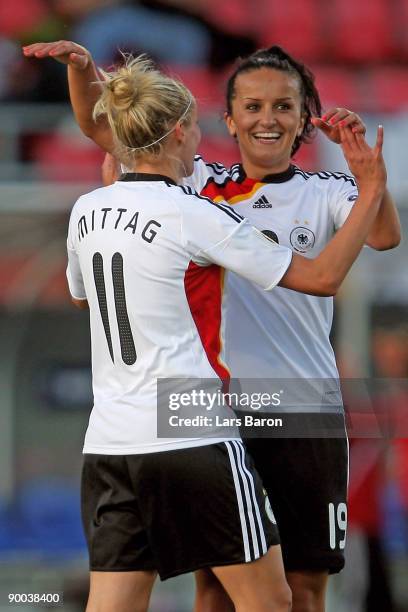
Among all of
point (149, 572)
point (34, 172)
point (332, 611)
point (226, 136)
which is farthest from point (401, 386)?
point (149, 572)

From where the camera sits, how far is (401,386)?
17.4 feet

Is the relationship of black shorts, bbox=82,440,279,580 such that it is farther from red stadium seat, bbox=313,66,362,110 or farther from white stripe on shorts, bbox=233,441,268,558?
red stadium seat, bbox=313,66,362,110

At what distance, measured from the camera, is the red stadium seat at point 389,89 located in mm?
6645

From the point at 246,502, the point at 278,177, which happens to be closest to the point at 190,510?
the point at 246,502

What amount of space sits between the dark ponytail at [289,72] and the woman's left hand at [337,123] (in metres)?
0.37

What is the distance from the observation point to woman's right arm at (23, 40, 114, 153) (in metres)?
2.44

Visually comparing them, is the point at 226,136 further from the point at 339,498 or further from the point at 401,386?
the point at 339,498

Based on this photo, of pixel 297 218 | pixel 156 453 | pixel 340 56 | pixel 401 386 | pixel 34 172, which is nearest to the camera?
pixel 156 453

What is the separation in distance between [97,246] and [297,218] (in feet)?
1.83

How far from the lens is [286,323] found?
2.51 meters

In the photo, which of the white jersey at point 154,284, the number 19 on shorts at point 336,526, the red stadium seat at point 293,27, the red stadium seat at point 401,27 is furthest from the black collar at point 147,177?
the red stadium seat at point 401,27

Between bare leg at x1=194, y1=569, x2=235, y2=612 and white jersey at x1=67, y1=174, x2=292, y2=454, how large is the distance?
0.51 m

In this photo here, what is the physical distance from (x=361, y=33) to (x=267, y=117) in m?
4.88

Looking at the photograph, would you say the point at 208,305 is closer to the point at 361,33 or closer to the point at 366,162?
the point at 366,162
